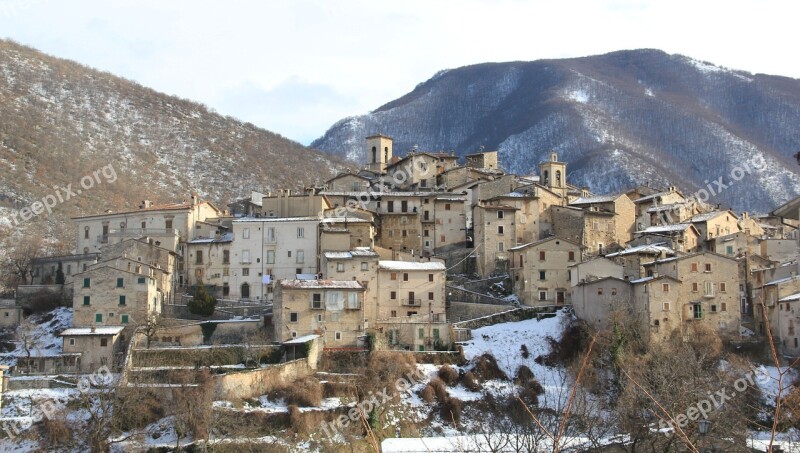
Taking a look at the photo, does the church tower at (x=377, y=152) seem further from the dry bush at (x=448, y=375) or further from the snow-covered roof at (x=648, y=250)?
the dry bush at (x=448, y=375)

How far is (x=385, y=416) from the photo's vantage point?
181 feet

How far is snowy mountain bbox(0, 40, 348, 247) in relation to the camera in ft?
357

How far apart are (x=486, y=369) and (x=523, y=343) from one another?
365 centimetres

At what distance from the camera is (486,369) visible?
2379 inches

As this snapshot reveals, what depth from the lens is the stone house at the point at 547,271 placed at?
67.9 m

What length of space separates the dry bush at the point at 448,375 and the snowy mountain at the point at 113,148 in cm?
4814

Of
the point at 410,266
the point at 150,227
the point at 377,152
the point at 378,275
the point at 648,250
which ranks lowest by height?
the point at 378,275

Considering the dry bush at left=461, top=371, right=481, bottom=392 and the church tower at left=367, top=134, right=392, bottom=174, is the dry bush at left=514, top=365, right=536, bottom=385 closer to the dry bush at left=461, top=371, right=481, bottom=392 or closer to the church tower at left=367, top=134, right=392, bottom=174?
the dry bush at left=461, top=371, right=481, bottom=392

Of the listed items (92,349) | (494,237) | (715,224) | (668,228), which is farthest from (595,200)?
(92,349)

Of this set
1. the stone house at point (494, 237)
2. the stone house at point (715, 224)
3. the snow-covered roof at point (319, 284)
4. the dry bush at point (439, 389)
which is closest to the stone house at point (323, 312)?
the snow-covered roof at point (319, 284)

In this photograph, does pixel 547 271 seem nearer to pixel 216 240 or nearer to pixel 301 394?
pixel 301 394

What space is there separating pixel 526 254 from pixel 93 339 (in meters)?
27.9

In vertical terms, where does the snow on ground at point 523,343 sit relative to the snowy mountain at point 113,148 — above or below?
below

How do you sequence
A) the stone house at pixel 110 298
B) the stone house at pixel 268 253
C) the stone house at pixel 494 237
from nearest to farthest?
the stone house at pixel 110 298 → the stone house at pixel 268 253 → the stone house at pixel 494 237
